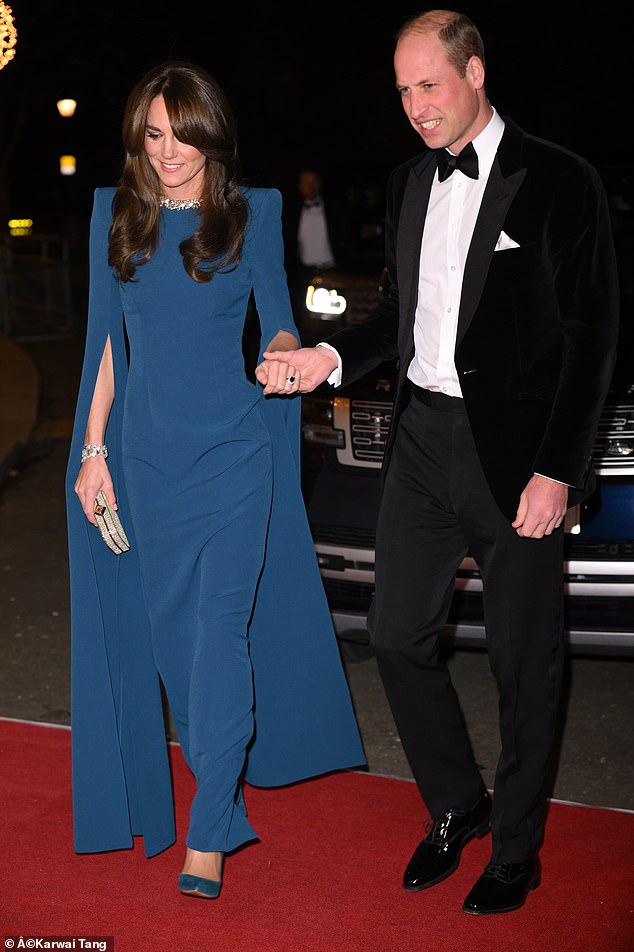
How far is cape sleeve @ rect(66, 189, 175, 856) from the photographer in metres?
3.82

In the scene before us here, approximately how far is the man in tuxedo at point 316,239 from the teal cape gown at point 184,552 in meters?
2.68

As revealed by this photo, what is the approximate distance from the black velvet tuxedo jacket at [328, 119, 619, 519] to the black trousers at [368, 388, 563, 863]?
0.43 ft

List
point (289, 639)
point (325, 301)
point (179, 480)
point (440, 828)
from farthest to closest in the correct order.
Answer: point (325, 301)
point (289, 639)
point (440, 828)
point (179, 480)

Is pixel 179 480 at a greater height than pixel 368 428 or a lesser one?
greater

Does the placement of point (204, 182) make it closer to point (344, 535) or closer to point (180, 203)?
point (180, 203)

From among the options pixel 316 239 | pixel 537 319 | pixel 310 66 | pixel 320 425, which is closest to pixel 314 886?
pixel 537 319

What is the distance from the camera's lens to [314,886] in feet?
12.1

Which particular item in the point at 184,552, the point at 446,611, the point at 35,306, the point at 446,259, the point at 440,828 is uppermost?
the point at 446,259

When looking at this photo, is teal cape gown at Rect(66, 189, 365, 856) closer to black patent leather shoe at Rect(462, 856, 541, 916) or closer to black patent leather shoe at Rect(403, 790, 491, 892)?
black patent leather shoe at Rect(403, 790, 491, 892)

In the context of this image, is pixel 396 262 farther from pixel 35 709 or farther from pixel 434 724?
pixel 35 709

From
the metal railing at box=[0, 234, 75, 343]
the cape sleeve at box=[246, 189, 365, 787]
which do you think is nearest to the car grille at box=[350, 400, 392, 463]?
the cape sleeve at box=[246, 189, 365, 787]

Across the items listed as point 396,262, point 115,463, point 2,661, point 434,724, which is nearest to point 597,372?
point 396,262

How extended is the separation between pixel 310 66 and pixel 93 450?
26418 mm

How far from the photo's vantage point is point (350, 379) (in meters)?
3.81
